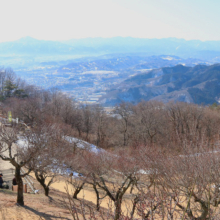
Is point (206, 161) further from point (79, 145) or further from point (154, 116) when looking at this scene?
point (154, 116)

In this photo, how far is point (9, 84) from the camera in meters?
62.0

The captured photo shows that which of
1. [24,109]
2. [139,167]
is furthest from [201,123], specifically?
[24,109]

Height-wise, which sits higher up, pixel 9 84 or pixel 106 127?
pixel 9 84

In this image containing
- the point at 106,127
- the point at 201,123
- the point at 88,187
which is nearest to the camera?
the point at 88,187

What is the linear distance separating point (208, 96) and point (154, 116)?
11562 cm

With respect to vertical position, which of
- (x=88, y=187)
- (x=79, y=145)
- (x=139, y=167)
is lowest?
(x=88, y=187)

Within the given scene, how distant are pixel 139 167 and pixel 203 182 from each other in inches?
326

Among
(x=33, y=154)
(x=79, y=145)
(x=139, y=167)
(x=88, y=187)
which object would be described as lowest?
(x=88, y=187)

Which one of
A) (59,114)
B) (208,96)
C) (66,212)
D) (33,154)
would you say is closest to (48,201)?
(66,212)

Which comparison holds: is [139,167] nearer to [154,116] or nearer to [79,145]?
[79,145]

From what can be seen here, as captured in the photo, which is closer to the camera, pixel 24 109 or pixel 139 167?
pixel 139 167

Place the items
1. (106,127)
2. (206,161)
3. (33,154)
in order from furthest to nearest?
(106,127) < (33,154) < (206,161)

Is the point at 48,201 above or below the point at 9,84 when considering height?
below

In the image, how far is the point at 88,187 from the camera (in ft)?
86.2
